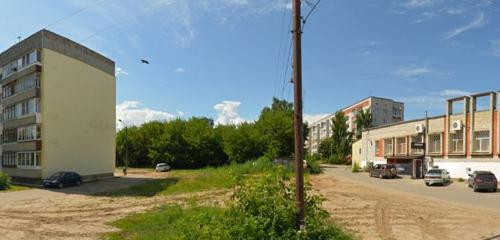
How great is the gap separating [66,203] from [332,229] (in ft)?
70.1

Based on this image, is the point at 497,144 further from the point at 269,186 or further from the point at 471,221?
the point at 269,186

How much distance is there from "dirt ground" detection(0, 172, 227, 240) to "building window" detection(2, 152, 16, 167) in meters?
17.2

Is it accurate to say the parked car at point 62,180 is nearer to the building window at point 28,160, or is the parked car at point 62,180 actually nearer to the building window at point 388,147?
the building window at point 28,160

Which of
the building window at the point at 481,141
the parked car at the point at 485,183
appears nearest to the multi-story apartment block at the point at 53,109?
the parked car at the point at 485,183

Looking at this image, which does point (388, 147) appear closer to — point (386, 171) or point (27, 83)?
point (386, 171)

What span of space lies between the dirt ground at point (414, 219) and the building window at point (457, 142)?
894 inches

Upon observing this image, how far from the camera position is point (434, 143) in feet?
163

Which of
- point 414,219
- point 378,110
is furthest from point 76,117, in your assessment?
point 378,110

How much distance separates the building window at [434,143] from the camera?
4891 centimetres

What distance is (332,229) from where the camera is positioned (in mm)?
11070

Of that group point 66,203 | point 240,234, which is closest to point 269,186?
point 240,234

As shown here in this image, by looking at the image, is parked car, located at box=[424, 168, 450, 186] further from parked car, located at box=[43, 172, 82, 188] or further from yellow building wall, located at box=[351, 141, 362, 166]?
parked car, located at box=[43, 172, 82, 188]

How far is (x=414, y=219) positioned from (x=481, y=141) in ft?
96.0

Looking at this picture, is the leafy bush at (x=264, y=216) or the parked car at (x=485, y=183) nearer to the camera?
the leafy bush at (x=264, y=216)
